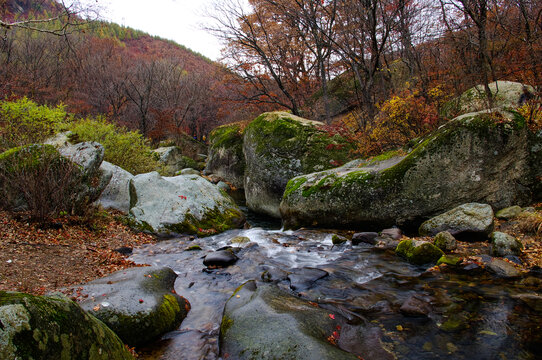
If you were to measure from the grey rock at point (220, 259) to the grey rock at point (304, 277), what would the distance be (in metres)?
1.42

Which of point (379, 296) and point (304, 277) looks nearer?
point (379, 296)

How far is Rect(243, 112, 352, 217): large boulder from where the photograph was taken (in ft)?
34.3

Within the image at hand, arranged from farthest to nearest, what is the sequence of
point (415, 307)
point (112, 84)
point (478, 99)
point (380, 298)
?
point (112, 84)
point (478, 99)
point (380, 298)
point (415, 307)

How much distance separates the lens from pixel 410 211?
22.8 feet

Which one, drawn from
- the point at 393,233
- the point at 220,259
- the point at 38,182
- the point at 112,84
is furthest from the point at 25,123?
the point at 112,84

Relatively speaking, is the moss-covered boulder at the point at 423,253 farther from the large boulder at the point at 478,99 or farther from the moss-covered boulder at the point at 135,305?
the large boulder at the point at 478,99

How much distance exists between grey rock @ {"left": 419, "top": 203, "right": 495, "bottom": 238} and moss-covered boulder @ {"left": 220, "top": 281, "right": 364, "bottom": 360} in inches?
152

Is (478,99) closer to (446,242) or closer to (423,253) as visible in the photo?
(446,242)

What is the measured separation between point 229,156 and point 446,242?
11846 millimetres

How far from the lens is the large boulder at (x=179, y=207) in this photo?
8195 millimetres

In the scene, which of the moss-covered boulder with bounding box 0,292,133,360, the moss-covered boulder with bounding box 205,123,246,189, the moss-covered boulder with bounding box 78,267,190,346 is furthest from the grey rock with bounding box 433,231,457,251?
the moss-covered boulder with bounding box 205,123,246,189

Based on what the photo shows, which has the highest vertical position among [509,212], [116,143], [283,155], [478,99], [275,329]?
[116,143]

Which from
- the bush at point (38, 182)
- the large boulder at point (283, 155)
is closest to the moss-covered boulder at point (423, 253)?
the large boulder at point (283, 155)

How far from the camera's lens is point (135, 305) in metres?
3.47
